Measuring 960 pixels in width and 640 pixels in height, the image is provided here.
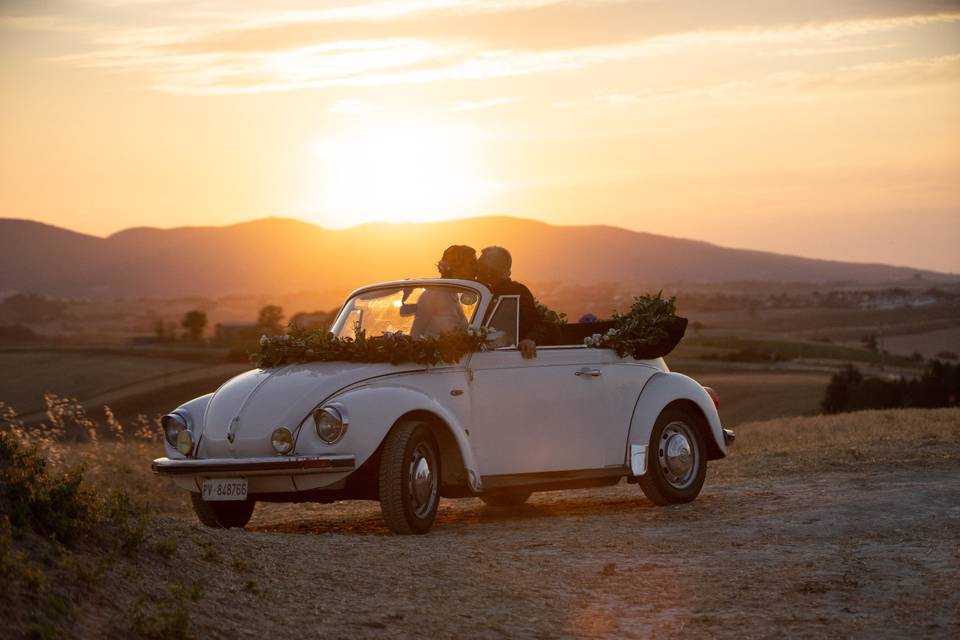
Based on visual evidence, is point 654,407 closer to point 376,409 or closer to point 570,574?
point 376,409

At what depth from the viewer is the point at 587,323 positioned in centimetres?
1283

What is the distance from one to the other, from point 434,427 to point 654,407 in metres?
2.49

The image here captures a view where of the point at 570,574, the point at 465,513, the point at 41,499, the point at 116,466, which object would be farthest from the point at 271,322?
the point at 41,499

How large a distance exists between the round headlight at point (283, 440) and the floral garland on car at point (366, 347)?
1.05 m

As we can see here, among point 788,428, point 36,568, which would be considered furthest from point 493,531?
point 788,428

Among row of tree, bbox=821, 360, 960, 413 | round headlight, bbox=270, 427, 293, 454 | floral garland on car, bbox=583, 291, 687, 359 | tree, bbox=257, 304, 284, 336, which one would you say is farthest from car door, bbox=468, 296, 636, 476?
row of tree, bbox=821, 360, 960, 413

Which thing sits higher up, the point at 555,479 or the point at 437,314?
the point at 437,314

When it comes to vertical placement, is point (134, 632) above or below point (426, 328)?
below

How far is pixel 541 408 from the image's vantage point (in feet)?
38.0

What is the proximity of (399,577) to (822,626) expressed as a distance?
2529 mm

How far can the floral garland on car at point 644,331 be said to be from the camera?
12.4 metres

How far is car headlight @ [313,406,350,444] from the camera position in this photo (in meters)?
9.96

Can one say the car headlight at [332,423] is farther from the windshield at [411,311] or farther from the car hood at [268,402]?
the windshield at [411,311]

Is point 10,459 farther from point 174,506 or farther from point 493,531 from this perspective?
point 174,506
